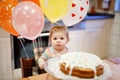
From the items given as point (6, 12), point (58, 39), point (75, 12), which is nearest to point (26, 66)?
point (58, 39)

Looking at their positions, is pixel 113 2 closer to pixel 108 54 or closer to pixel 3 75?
pixel 108 54

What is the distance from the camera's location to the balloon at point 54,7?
4.33 feet

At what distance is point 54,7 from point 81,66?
59 centimetres

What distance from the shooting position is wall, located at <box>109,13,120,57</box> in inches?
111

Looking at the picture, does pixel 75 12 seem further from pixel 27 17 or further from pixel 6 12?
pixel 6 12

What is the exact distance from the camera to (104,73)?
97 centimetres

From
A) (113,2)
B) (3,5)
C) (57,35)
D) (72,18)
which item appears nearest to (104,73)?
(57,35)

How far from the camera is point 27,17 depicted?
1229 mm

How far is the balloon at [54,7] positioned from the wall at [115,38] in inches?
65.1

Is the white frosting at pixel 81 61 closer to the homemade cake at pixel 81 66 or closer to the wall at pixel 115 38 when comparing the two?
the homemade cake at pixel 81 66

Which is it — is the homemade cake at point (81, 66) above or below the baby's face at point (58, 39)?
below

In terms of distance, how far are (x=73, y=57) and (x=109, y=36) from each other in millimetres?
2123

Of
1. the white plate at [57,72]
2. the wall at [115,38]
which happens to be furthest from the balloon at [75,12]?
the wall at [115,38]

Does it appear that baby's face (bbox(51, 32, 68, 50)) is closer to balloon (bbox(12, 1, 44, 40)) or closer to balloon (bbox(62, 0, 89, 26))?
balloon (bbox(12, 1, 44, 40))
